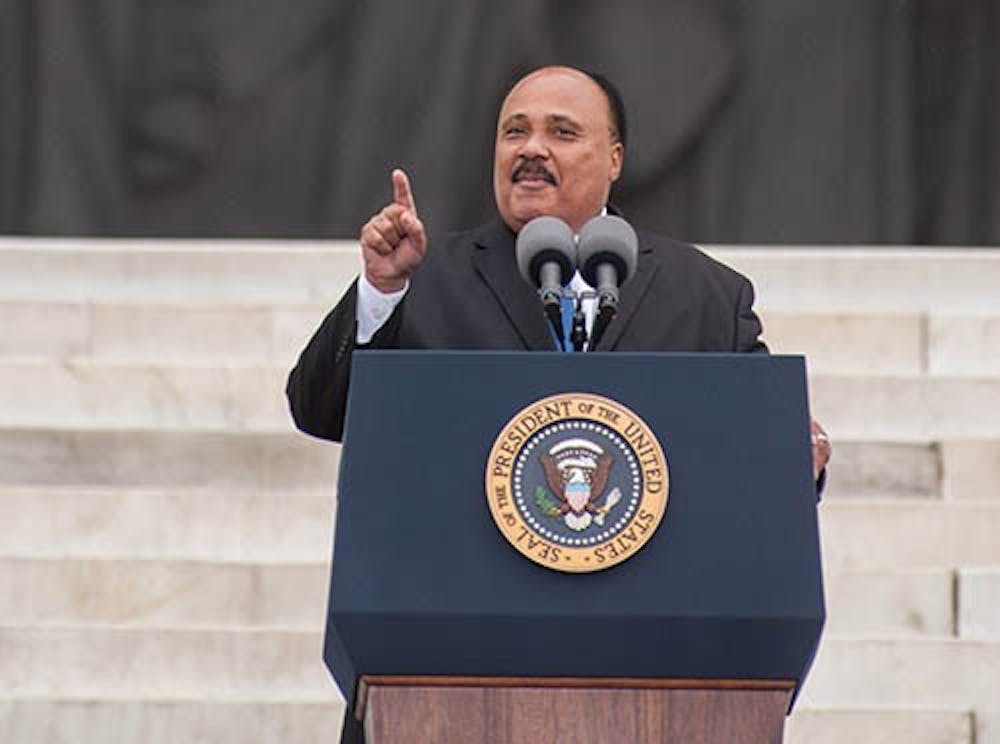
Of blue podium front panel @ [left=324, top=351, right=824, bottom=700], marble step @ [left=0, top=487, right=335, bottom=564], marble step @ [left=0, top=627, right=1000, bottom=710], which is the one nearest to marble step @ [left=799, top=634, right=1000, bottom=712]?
marble step @ [left=0, top=627, right=1000, bottom=710]

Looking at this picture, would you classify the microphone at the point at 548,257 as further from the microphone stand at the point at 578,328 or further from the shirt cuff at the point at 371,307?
the shirt cuff at the point at 371,307

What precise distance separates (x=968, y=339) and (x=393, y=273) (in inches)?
179

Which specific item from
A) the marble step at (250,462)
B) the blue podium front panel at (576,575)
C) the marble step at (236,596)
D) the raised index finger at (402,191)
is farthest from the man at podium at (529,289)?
the marble step at (250,462)

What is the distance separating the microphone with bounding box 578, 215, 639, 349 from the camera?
3.73m

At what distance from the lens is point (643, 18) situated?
9.91m

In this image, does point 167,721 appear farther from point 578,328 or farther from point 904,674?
point 578,328

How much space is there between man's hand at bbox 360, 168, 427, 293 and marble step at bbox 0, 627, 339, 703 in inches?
101

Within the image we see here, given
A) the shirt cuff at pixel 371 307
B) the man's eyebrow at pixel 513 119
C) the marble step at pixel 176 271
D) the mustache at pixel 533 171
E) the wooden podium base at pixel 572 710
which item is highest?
the marble step at pixel 176 271

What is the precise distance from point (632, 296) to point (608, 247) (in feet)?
1.71

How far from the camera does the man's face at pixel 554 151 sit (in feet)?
13.7

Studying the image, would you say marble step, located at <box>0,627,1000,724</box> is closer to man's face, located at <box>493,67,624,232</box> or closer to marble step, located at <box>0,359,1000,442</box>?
marble step, located at <box>0,359,1000,442</box>

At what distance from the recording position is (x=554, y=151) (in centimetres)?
421

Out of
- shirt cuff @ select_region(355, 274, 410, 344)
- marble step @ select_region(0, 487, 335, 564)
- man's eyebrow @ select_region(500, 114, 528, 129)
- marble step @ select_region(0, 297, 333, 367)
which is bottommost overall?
marble step @ select_region(0, 487, 335, 564)

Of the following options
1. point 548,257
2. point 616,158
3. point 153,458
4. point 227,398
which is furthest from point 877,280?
point 548,257
